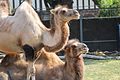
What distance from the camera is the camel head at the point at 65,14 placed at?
5281mm

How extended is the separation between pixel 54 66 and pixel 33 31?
1.66 feet

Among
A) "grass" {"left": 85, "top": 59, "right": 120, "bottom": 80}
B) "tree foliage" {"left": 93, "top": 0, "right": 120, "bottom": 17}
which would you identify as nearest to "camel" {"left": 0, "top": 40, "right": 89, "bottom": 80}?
"grass" {"left": 85, "top": 59, "right": 120, "bottom": 80}

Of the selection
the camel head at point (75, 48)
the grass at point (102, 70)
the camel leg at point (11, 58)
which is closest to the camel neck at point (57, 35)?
the camel head at point (75, 48)

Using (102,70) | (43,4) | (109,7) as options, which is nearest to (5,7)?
(102,70)

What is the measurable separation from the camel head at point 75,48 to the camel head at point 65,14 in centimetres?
35

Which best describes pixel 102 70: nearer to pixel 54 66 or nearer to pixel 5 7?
pixel 5 7

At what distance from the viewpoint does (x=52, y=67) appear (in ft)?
19.2

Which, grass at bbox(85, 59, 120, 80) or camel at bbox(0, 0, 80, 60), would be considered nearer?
camel at bbox(0, 0, 80, 60)

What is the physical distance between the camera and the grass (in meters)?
8.73

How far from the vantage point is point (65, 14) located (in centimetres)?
538

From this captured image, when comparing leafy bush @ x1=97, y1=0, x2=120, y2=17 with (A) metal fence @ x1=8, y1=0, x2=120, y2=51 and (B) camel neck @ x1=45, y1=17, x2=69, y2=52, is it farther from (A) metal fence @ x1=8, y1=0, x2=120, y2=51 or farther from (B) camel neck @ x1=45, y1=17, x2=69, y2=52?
(B) camel neck @ x1=45, y1=17, x2=69, y2=52

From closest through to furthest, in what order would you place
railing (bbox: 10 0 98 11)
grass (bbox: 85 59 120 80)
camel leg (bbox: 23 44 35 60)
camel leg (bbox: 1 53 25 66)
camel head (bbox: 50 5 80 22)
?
camel head (bbox: 50 5 80 22) < camel leg (bbox: 23 44 35 60) < camel leg (bbox: 1 53 25 66) < grass (bbox: 85 59 120 80) < railing (bbox: 10 0 98 11)

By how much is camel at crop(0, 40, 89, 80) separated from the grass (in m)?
2.72

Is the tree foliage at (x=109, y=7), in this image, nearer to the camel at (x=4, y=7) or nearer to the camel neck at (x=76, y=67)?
the camel at (x=4, y=7)
